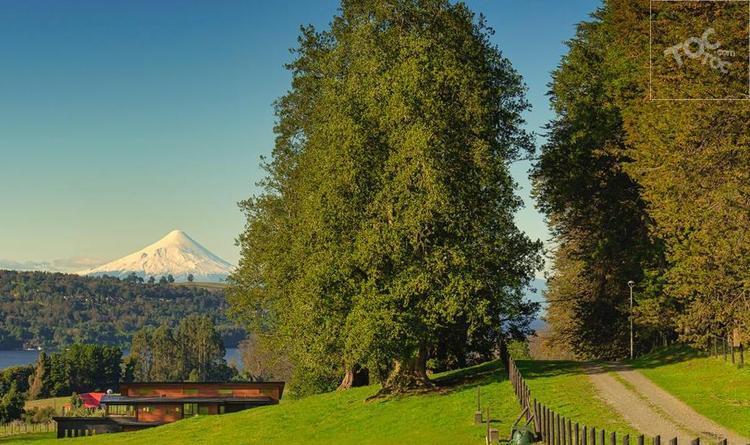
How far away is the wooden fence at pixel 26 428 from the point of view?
11584 cm

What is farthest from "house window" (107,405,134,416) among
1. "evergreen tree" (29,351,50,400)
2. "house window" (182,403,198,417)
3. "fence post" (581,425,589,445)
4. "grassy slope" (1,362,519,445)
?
"fence post" (581,425,589,445)

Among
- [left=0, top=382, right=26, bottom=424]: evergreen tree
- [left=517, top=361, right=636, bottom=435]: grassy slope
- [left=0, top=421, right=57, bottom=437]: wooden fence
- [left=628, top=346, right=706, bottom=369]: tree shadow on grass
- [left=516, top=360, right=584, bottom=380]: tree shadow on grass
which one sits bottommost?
[left=0, top=421, right=57, bottom=437]: wooden fence

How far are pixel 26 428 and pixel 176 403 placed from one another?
2095 inches

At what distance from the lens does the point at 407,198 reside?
4125 centimetres

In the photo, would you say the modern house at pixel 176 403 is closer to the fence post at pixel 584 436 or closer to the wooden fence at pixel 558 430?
the wooden fence at pixel 558 430

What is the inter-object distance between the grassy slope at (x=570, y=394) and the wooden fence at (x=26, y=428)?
81893 millimetres

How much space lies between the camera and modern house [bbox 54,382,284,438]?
74.4m

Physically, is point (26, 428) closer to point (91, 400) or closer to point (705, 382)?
point (91, 400)

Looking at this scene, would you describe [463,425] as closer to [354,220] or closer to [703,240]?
[354,220]

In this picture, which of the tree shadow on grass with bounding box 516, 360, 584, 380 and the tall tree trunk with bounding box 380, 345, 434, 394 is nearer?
the tall tree trunk with bounding box 380, 345, 434, 394

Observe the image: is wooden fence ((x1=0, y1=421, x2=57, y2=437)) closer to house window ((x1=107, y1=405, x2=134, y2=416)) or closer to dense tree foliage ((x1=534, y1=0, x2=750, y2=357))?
house window ((x1=107, y1=405, x2=134, y2=416))

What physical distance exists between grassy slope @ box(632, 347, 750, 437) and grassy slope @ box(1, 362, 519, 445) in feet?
23.0

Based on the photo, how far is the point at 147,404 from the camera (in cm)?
7531

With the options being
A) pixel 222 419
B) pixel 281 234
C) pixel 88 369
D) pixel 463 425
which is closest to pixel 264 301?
pixel 281 234
